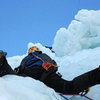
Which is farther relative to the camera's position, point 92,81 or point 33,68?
point 33,68

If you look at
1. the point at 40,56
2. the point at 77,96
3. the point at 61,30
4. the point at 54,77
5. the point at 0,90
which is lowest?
the point at 0,90

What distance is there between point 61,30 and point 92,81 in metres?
12.6

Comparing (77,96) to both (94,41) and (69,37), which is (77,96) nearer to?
(94,41)

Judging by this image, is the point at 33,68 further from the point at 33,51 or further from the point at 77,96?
the point at 77,96

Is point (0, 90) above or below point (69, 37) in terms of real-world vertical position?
below

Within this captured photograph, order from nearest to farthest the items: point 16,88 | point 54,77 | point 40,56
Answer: point 16,88, point 54,77, point 40,56

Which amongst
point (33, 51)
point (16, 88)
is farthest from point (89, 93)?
point (16, 88)

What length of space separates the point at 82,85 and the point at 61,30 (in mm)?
12559

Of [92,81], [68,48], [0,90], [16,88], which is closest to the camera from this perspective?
[0,90]

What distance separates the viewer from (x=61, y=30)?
1534 cm

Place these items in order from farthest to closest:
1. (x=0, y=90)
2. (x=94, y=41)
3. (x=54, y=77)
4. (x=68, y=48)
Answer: (x=68, y=48) < (x=94, y=41) < (x=54, y=77) < (x=0, y=90)

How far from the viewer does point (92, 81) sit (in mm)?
2883

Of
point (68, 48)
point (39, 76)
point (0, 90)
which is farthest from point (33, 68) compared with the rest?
point (68, 48)

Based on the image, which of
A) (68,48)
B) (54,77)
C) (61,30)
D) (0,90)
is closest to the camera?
(0,90)
